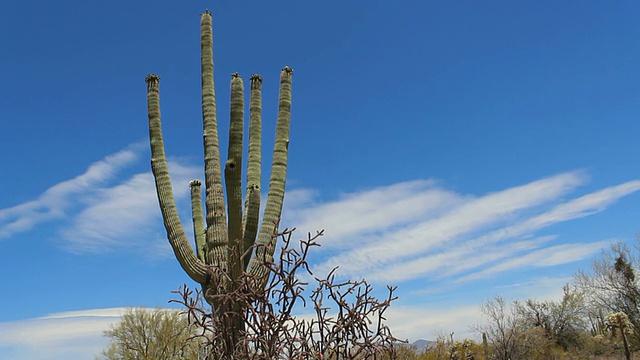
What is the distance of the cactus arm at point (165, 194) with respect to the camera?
7.95 meters

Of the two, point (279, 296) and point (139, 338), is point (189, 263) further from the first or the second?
point (139, 338)

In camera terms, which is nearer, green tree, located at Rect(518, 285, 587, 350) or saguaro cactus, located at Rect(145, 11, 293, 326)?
saguaro cactus, located at Rect(145, 11, 293, 326)

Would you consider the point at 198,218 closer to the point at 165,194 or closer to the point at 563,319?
the point at 165,194

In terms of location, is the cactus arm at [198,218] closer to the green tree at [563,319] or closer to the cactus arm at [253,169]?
the cactus arm at [253,169]

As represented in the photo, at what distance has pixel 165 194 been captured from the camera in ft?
28.2

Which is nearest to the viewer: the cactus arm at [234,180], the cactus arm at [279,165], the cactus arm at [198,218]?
the cactus arm at [234,180]

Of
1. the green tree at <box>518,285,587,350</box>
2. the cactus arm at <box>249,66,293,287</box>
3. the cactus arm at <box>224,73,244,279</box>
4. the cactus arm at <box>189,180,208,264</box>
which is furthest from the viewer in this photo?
the green tree at <box>518,285,587,350</box>

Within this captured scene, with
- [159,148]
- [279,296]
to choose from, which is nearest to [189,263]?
[159,148]

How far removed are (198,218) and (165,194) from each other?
0.90 meters

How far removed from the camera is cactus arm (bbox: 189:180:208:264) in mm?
8609

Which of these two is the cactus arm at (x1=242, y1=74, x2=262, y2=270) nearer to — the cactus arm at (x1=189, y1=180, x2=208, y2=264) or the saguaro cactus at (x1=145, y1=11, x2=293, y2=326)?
the saguaro cactus at (x1=145, y1=11, x2=293, y2=326)

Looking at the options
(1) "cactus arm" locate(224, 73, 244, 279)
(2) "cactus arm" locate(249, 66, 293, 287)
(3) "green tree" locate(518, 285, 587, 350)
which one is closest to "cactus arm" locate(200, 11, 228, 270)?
(1) "cactus arm" locate(224, 73, 244, 279)

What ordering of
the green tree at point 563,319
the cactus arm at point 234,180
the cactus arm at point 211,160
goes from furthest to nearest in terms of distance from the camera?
the green tree at point 563,319 < the cactus arm at point 211,160 < the cactus arm at point 234,180

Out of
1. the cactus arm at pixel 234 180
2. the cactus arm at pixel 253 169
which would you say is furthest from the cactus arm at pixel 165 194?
the cactus arm at pixel 253 169
